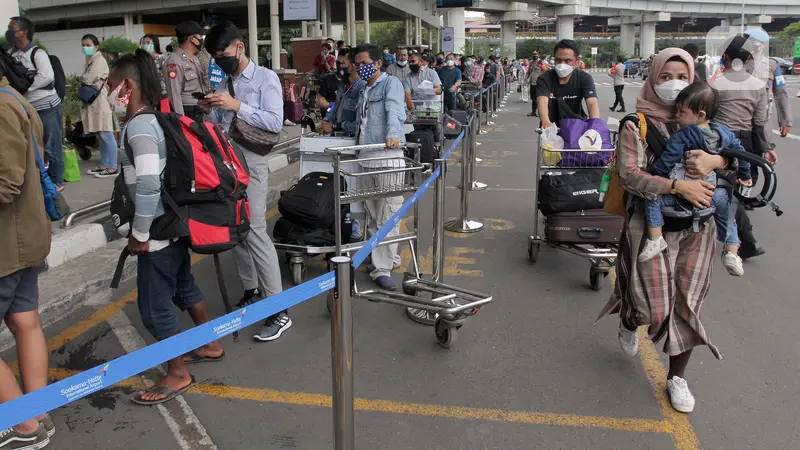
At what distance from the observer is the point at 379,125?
5.53 meters

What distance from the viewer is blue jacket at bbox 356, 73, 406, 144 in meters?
5.35

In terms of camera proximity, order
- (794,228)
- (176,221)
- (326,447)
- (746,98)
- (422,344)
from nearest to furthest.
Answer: (326,447)
(176,221)
(422,344)
(746,98)
(794,228)

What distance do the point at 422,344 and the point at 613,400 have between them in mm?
1302

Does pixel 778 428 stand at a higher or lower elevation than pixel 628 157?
lower

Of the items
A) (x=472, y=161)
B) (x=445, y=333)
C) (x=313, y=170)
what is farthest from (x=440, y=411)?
(x=472, y=161)

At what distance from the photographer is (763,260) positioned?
6254 mm

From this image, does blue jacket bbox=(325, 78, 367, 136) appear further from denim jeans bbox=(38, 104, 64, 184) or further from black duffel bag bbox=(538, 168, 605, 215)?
denim jeans bbox=(38, 104, 64, 184)

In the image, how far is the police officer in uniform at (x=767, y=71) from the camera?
19.7 ft

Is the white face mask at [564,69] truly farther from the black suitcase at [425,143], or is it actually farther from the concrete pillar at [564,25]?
the concrete pillar at [564,25]

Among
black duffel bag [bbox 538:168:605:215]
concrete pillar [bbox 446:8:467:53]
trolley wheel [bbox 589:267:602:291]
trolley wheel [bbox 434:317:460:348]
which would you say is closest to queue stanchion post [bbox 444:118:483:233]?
black duffel bag [bbox 538:168:605:215]

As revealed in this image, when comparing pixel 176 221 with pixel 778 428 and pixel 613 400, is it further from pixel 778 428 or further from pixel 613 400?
pixel 778 428

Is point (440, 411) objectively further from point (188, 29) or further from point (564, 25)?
point (564, 25)

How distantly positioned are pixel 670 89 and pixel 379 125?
258cm

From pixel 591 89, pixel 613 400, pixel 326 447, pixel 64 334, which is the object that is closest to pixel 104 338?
pixel 64 334
